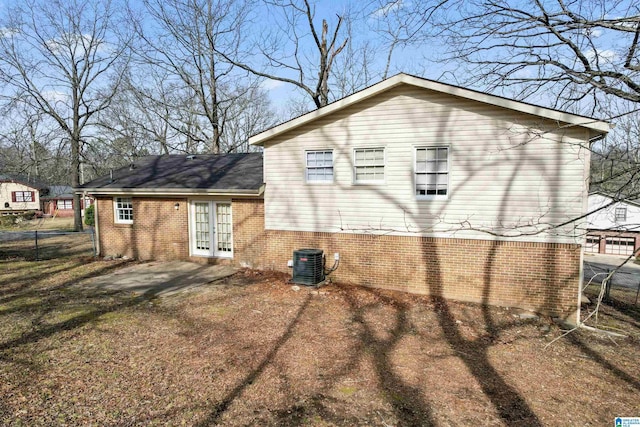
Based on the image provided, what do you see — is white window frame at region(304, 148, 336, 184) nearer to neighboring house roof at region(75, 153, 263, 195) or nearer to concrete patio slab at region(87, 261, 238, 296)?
neighboring house roof at region(75, 153, 263, 195)

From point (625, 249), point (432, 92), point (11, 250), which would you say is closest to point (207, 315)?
point (432, 92)

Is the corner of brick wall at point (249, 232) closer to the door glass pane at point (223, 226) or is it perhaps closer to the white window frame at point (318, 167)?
the door glass pane at point (223, 226)

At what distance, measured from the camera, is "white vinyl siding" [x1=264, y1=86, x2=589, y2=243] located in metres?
8.09

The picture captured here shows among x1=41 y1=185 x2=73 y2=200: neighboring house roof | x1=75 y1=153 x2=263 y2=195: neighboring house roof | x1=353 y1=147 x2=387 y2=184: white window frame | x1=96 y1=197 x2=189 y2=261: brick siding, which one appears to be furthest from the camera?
x1=41 y1=185 x2=73 y2=200: neighboring house roof

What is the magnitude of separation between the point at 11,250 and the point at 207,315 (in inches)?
601

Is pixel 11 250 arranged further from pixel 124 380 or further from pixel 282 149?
pixel 124 380

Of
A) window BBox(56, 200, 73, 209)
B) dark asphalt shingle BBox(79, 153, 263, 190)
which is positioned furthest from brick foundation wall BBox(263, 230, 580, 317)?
window BBox(56, 200, 73, 209)

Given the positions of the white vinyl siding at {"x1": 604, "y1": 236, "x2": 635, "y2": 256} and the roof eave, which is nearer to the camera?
the roof eave

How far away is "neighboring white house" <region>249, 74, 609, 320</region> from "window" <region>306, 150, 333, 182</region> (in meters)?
0.03

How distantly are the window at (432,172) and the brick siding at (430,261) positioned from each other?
123cm

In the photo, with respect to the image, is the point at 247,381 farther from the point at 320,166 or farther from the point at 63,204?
the point at 63,204

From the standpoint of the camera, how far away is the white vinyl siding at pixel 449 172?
8086mm

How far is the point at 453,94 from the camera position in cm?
849

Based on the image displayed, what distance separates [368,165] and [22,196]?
5213cm
